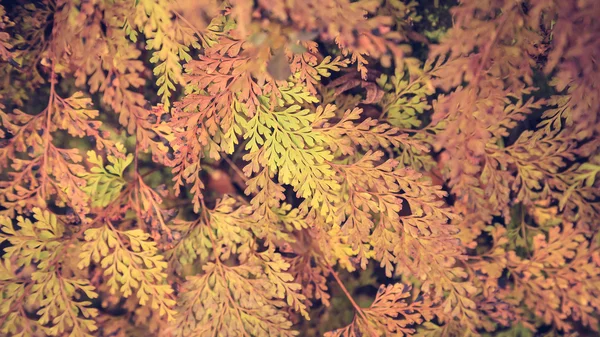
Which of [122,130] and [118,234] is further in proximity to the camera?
[122,130]

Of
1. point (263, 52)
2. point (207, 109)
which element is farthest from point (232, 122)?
point (263, 52)

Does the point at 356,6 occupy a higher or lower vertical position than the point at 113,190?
higher

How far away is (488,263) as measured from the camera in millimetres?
2600

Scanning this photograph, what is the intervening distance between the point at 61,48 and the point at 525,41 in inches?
67.8

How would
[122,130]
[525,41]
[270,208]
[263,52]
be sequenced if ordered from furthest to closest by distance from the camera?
[122,130] < [270,208] < [525,41] < [263,52]

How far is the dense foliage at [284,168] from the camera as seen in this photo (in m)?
1.92

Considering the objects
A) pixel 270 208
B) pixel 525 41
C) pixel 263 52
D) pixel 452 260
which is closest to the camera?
pixel 263 52

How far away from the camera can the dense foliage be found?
1916mm

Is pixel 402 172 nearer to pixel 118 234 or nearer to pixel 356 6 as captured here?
pixel 356 6

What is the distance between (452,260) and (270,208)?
0.83m

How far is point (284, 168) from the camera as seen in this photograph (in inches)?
81.4

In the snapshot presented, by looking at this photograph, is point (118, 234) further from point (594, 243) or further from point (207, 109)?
point (594, 243)

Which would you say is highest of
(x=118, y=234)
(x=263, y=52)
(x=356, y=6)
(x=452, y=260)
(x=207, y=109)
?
(x=356, y=6)

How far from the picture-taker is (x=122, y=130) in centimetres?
281
